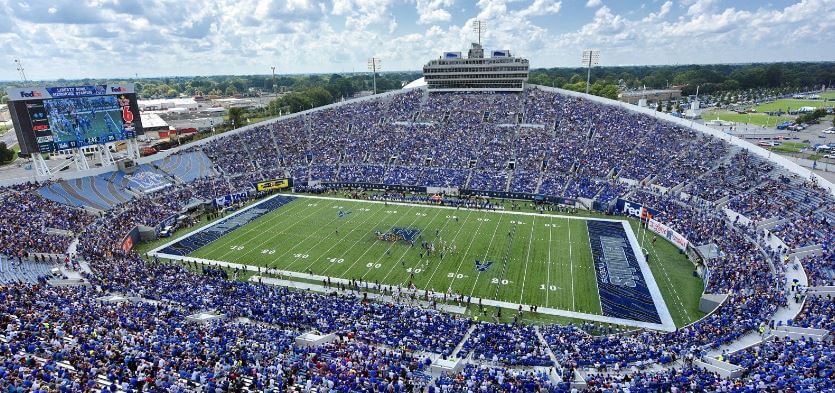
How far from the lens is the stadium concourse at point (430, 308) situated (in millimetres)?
14172

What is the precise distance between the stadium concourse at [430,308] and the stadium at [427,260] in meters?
0.13

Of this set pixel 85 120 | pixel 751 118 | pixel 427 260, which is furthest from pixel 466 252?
pixel 751 118

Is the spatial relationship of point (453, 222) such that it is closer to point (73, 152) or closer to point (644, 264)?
point (644, 264)

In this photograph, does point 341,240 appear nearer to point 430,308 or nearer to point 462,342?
point 430,308

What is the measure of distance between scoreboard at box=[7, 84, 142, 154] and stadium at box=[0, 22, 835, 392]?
227 mm

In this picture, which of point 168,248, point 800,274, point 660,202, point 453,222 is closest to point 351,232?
point 453,222

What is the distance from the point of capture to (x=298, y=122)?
202ft

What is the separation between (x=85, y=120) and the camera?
38.9 metres

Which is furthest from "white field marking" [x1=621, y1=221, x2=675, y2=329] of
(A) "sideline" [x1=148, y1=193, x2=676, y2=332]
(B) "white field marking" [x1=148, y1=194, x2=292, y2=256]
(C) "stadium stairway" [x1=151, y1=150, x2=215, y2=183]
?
(C) "stadium stairway" [x1=151, y1=150, x2=215, y2=183]

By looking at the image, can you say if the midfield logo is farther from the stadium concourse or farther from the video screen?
the video screen

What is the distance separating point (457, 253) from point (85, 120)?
33.6 m

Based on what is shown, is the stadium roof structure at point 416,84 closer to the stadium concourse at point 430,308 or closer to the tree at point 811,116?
the stadium concourse at point 430,308

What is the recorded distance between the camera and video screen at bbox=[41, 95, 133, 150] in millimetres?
37125

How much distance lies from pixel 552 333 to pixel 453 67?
54.4m
